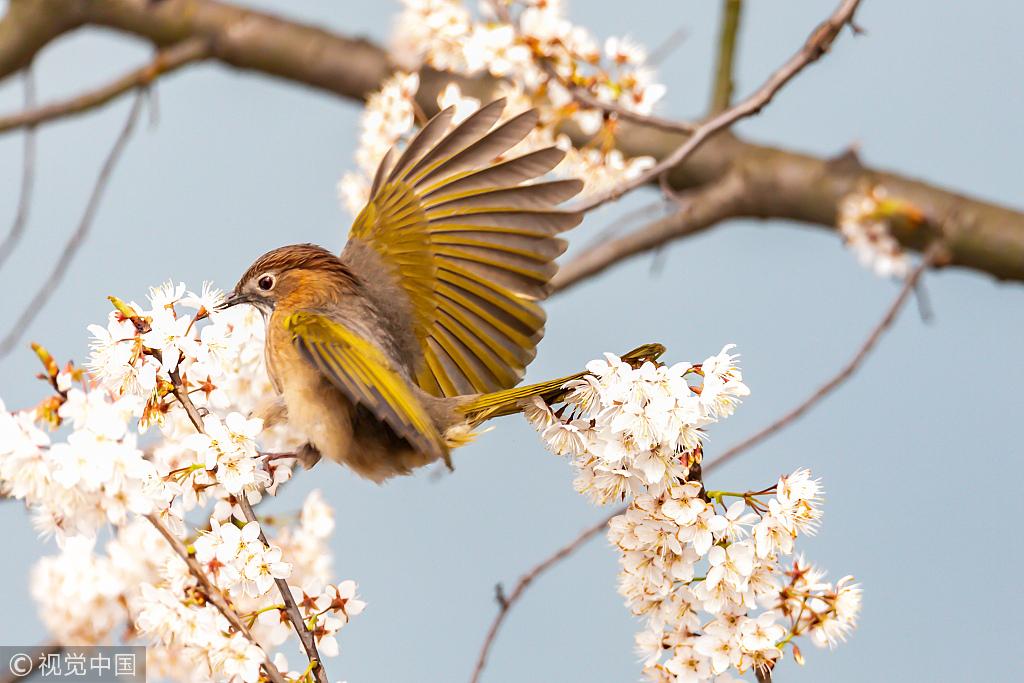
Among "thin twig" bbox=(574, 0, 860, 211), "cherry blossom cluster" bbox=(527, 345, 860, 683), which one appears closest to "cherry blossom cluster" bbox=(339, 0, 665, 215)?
"thin twig" bbox=(574, 0, 860, 211)

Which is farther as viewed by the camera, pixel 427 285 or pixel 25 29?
pixel 25 29

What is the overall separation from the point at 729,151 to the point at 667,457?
3.80 meters

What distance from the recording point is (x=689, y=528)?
191 centimetres

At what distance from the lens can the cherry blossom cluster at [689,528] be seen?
6.20ft

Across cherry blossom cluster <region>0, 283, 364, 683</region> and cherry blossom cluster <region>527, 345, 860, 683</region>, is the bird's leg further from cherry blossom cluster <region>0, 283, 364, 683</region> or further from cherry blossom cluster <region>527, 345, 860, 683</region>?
cherry blossom cluster <region>527, 345, 860, 683</region>

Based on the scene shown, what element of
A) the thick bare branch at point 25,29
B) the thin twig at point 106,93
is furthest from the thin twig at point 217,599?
the thick bare branch at point 25,29

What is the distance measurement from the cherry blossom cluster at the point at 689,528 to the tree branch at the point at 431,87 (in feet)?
10.9

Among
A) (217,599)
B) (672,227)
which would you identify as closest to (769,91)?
(217,599)

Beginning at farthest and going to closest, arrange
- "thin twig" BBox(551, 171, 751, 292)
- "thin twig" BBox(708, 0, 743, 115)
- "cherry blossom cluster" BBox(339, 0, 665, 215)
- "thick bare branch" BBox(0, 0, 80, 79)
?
"thick bare branch" BBox(0, 0, 80, 79)
"thin twig" BBox(551, 171, 751, 292)
"thin twig" BBox(708, 0, 743, 115)
"cherry blossom cluster" BBox(339, 0, 665, 215)

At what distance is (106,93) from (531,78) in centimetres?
215

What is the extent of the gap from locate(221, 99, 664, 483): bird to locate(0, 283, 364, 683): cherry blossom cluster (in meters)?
0.23

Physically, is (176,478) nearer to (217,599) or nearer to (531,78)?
(217,599)

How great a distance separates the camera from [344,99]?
5559mm

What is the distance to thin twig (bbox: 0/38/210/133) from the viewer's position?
452 centimetres
